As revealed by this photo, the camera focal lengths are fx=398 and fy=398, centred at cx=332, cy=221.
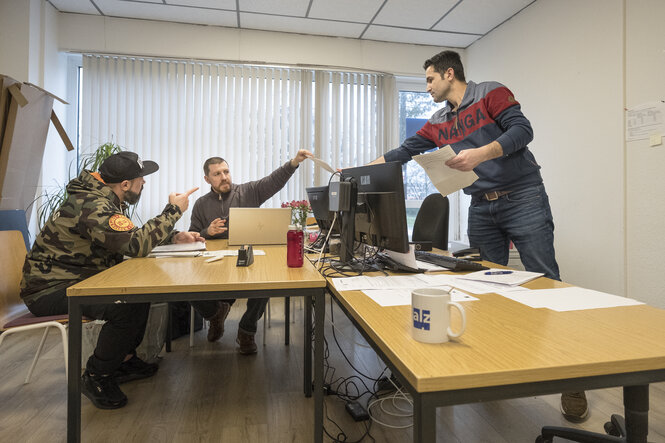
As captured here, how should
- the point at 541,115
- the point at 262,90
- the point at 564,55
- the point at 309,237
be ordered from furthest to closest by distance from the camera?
the point at 262,90, the point at 541,115, the point at 564,55, the point at 309,237

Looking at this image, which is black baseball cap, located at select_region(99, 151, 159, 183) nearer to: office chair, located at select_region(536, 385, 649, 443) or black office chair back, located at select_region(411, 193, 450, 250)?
black office chair back, located at select_region(411, 193, 450, 250)

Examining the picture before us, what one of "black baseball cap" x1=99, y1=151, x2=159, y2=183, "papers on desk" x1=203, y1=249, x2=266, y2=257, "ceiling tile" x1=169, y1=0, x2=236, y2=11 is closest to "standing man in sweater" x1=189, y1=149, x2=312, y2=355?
"papers on desk" x1=203, y1=249, x2=266, y2=257

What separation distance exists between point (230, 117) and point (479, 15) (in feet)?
8.60

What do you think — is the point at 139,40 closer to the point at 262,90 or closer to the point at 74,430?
the point at 262,90

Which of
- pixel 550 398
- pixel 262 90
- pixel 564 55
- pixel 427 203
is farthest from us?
pixel 262 90

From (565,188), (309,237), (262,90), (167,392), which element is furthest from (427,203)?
(262,90)

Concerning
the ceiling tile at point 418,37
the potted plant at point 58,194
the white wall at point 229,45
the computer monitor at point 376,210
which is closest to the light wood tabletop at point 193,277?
the computer monitor at point 376,210

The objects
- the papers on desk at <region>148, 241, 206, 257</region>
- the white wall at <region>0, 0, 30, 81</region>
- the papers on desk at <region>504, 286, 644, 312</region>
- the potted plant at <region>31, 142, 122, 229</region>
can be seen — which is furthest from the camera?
the potted plant at <region>31, 142, 122, 229</region>

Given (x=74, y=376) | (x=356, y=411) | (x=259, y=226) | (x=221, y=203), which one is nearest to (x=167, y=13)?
(x=221, y=203)

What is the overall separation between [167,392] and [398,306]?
58.3 inches

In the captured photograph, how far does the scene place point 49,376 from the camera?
2.06 m

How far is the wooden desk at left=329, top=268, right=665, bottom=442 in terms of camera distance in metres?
0.60

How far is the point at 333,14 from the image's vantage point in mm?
3721

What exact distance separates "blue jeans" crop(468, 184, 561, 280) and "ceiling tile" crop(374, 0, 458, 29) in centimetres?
242
